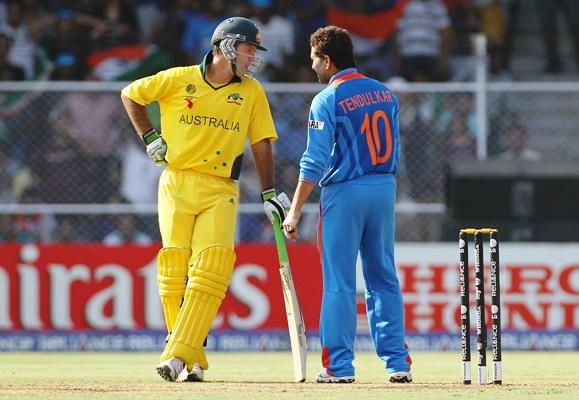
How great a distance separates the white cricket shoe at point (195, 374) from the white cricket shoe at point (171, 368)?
0.10 m

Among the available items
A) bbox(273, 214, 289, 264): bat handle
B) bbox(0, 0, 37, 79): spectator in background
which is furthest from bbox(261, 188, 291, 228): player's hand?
bbox(0, 0, 37, 79): spectator in background

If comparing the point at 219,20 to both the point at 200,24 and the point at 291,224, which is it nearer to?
the point at 200,24

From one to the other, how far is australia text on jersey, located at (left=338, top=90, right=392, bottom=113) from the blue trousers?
0.44m

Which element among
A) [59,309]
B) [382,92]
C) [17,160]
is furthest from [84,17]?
[382,92]

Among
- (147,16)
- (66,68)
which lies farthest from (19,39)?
(147,16)

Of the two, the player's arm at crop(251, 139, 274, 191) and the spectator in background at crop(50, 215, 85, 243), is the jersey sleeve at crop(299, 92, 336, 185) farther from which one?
the spectator in background at crop(50, 215, 85, 243)

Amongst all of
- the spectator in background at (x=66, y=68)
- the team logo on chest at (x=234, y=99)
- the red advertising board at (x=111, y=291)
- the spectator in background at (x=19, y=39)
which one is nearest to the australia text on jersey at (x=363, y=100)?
the team logo on chest at (x=234, y=99)

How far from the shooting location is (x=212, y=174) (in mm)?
10000

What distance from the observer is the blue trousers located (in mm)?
9375

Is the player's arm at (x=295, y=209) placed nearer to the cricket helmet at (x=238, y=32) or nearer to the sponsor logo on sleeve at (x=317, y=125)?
the sponsor logo on sleeve at (x=317, y=125)

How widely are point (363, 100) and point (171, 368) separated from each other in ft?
6.81

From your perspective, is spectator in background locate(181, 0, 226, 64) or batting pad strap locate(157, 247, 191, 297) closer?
batting pad strap locate(157, 247, 191, 297)

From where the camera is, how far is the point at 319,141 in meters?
9.29

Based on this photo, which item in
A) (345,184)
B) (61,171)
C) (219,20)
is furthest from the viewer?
(219,20)
